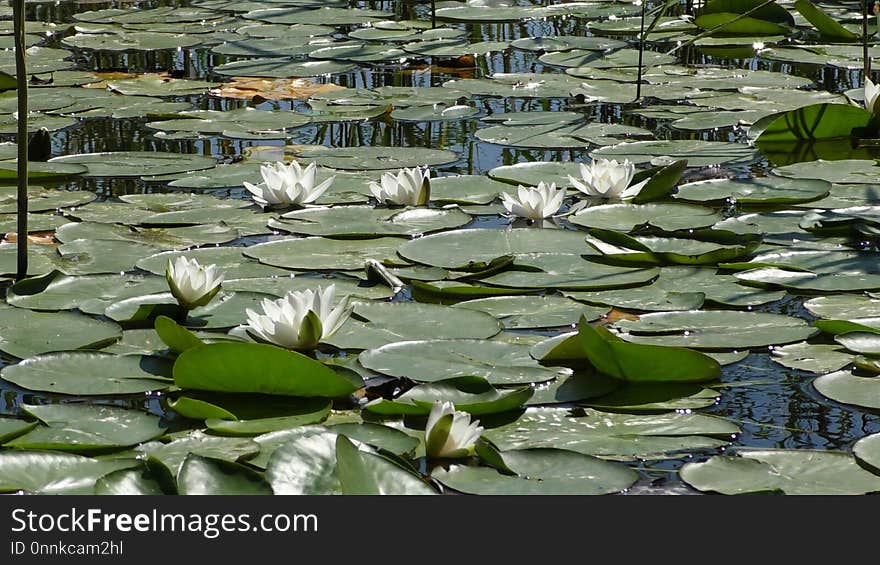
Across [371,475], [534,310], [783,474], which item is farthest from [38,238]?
[783,474]

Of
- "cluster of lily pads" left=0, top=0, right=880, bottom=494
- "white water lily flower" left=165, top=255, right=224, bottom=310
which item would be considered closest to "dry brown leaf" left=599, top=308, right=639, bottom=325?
"cluster of lily pads" left=0, top=0, right=880, bottom=494

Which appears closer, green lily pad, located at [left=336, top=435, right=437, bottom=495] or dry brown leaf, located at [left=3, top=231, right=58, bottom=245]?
green lily pad, located at [left=336, top=435, right=437, bottom=495]

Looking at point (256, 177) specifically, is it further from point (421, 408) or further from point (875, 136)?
point (875, 136)

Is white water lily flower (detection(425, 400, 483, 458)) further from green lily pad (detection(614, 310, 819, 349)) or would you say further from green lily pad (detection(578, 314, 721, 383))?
green lily pad (detection(614, 310, 819, 349))

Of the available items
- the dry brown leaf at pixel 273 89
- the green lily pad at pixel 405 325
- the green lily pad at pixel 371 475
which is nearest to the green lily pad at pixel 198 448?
the green lily pad at pixel 371 475

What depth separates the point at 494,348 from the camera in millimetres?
2449

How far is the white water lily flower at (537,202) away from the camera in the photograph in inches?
131

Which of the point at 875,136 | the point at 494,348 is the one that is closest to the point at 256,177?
the point at 494,348

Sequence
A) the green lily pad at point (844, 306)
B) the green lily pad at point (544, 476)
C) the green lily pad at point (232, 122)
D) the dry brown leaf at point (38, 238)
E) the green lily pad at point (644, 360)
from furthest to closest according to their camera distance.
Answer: the green lily pad at point (232, 122), the dry brown leaf at point (38, 238), the green lily pad at point (844, 306), the green lily pad at point (644, 360), the green lily pad at point (544, 476)

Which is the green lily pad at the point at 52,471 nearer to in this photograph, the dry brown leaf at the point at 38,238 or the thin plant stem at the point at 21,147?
the thin plant stem at the point at 21,147

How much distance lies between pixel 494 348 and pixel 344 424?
469 millimetres

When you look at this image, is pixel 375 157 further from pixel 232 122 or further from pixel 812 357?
pixel 812 357

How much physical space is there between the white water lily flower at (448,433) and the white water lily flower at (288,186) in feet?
5.39

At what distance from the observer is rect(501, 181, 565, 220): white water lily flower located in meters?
3.33
